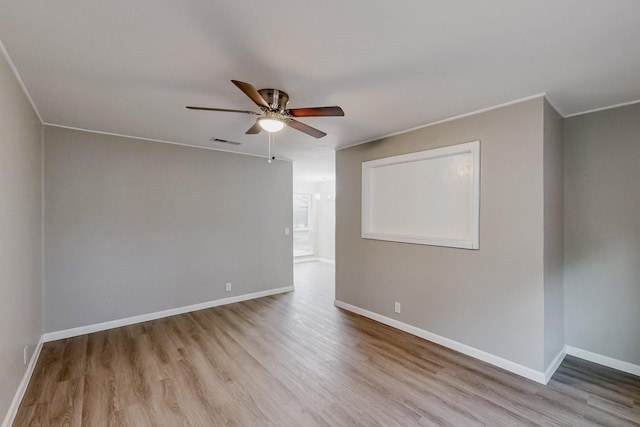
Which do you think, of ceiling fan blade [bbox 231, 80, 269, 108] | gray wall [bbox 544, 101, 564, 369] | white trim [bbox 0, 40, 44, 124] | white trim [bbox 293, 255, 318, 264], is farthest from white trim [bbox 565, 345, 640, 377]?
white trim [bbox 293, 255, 318, 264]

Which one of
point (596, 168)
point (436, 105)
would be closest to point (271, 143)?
point (436, 105)

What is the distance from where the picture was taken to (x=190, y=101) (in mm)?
2639

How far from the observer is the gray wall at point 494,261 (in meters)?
2.55

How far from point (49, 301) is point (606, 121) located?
6.27 metres

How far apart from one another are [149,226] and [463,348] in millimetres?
4196

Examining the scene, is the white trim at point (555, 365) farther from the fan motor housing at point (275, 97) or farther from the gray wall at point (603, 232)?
the fan motor housing at point (275, 97)

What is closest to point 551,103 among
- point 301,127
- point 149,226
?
point 301,127

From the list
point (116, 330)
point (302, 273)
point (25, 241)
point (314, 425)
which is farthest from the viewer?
point (302, 273)

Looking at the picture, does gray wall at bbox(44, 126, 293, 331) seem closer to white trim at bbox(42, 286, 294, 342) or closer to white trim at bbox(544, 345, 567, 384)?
white trim at bbox(42, 286, 294, 342)

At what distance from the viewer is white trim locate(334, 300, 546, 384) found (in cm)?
255

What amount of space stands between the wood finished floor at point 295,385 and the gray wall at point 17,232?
0.40 meters

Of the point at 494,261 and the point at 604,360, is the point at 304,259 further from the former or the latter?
the point at 604,360

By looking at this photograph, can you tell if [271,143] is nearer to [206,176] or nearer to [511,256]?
[206,176]

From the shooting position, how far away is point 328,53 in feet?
6.13
